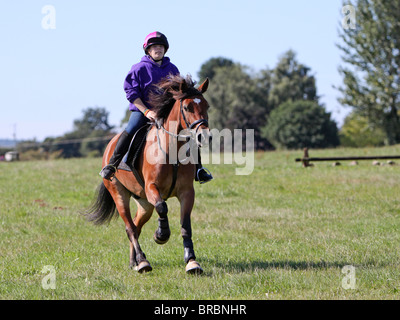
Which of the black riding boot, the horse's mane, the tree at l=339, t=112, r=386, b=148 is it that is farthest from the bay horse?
the tree at l=339, t=112, r=386, b=148

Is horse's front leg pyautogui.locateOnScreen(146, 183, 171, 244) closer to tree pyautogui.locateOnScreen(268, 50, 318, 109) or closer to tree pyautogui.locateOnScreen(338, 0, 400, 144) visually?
tree pyautogui.locateOnScreen(338, 0, 400, 144)

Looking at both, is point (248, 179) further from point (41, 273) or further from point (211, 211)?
point (41, 273)

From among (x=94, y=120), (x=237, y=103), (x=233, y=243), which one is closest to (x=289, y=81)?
(x=237, y=103)

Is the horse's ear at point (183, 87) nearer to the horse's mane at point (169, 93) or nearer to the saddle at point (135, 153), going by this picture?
the horse's mane at point (169, 93)

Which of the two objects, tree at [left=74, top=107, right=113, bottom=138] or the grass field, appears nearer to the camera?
the grass field

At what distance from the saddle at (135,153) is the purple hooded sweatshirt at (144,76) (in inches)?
20.2

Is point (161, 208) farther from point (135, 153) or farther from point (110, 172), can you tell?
point (110, 172)

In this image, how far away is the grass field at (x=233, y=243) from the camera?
6.37m

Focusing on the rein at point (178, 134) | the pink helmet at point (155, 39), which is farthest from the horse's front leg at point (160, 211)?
the pink helmet at point (155, 39)

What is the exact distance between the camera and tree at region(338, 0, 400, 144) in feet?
159

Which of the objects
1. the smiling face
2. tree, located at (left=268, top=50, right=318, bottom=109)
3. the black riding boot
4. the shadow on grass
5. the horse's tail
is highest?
tree, located at (left=268, top=50, right=318, bottom=109)

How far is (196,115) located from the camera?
677cm

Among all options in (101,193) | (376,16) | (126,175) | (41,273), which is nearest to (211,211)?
(101,193)

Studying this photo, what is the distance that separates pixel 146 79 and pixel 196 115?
1.53 m
